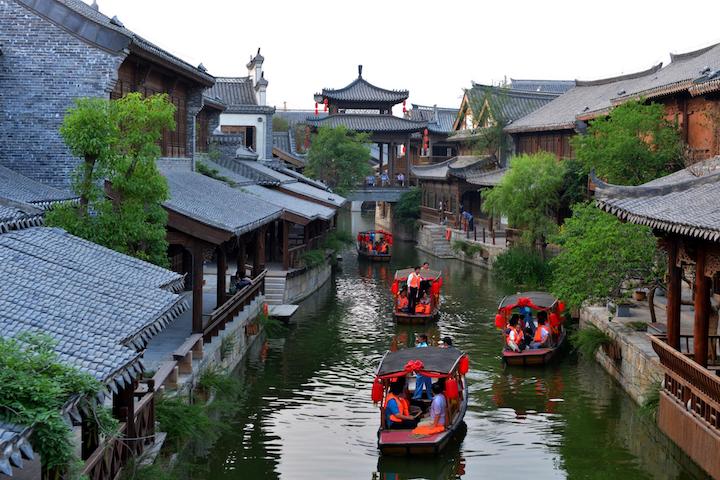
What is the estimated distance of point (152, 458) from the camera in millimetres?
12844

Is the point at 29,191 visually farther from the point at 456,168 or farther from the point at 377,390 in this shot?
the point at 456,168

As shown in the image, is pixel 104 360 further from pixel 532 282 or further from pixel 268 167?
pixel 268 167

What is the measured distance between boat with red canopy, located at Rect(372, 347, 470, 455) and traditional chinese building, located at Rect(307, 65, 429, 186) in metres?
49.2

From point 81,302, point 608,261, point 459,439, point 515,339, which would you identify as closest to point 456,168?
point 515,339

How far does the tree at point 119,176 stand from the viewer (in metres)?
17.6

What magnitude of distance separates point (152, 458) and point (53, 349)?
13.8ft

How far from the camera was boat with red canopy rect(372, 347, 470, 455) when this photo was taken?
16.2 meters

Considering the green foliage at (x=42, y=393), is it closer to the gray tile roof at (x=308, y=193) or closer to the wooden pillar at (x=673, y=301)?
the wooden pillar at (x=673, y=301)

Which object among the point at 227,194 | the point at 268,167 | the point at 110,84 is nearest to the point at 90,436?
the point at 110,84

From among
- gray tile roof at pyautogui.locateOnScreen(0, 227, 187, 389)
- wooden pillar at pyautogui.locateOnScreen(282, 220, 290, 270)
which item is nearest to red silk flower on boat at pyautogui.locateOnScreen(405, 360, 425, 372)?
gray tile roof at pyautogui.locateOnScreen(0, 227, 187, 389)

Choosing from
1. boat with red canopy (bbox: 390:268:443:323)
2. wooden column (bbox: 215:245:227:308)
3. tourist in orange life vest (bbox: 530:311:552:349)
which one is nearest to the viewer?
wooden column (bbox: 215:245:227:308)

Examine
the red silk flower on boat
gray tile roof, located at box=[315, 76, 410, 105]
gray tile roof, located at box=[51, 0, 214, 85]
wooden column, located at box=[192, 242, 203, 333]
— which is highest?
gray tile roof, located at box=[315, 76, 410, 105]

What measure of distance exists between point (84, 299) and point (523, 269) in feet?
91.3

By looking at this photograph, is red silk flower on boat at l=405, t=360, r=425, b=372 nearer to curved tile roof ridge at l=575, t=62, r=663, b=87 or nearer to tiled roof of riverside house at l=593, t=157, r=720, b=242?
tiled roof of riverside house at l=593, t=157, r=720, b=242
